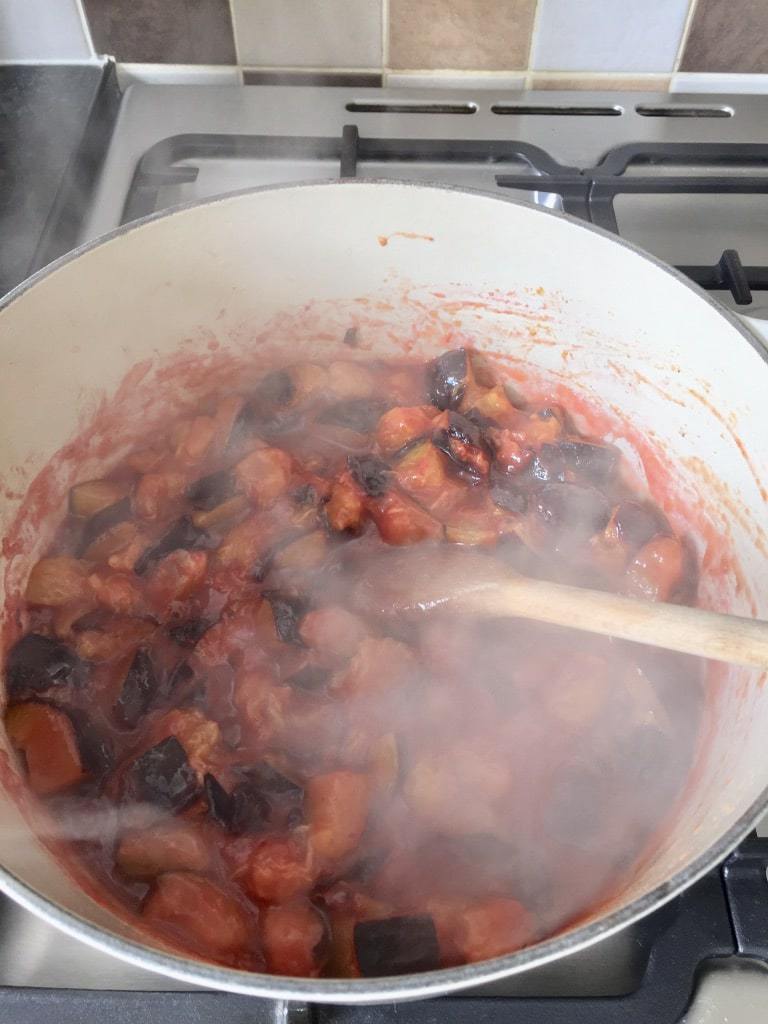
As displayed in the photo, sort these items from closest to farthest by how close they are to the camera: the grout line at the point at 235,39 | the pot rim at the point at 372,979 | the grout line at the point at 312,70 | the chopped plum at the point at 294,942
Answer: the pot rim at the point at 372,979, the chopped plum at the point at 294,942, the grout line at the point at 235,39, the grout line at the point at 312,70

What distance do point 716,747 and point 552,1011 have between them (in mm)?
531

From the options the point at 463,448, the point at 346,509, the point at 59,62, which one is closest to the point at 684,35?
the point at 463,448

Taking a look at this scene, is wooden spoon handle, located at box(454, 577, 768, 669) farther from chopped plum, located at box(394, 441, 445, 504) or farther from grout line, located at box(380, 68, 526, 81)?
grout line, located at box(380, 68, 526, 81)

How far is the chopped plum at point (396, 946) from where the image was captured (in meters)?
1.23

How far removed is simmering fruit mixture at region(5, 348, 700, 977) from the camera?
1366mm

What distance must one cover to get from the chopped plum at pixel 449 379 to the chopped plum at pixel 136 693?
896 mm

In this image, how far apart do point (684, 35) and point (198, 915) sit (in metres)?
2.31

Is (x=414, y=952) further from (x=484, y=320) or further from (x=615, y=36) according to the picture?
(x=615, y=36)

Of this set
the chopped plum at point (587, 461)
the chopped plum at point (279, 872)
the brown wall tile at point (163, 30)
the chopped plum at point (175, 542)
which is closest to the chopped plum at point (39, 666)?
the chopped plum at point (175, 542)

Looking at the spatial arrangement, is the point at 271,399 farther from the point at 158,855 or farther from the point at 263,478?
the point at 158,855

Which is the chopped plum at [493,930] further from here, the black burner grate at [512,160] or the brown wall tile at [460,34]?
the brown wall tile at [460,34]

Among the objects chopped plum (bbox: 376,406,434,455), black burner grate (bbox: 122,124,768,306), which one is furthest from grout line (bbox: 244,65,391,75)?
chopped plum (bbox: 376,406,434,455)

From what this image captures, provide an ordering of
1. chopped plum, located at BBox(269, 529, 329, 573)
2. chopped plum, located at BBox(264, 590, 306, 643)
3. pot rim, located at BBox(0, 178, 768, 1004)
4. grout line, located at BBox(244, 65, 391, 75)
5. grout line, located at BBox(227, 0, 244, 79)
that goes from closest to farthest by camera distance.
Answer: pot rim, located at BBox(0, 178, 768, 1004), chopped plum, located at BBox(264, 590, 306, 643), chopped plum, located at BBox(269, 529, 329, 573), grout line, located at BBox(227, 0, 244, 79), grout line, located at BBox(244, 65, 391, 75)

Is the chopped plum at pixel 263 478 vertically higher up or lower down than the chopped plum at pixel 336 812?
higher up
